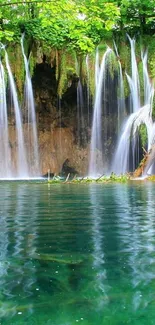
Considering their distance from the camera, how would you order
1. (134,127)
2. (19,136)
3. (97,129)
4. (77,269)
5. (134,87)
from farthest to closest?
(19,136) < (97,129) < (134,87) < (134,127) < (77,269)

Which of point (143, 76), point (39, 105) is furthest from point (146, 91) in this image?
point (39, 105)

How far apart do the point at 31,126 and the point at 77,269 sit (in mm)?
21617

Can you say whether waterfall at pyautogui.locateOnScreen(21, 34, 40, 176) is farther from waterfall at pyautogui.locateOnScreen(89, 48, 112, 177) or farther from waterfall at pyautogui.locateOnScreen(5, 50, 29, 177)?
waterfall at pyautogui.locateOnScreen(89, 48, 112, 177)

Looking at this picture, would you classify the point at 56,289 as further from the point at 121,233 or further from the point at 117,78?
the point at 117,78

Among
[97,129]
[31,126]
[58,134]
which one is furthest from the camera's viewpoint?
[58,134]

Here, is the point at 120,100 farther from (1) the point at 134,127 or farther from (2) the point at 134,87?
(1) the point at 134,127

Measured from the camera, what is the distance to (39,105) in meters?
24.3

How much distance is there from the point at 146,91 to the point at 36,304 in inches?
774

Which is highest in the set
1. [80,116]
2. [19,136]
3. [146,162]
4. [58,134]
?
[80,116]

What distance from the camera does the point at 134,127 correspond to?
18.6 metres

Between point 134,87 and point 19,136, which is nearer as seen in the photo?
point 134,87

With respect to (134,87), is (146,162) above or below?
below

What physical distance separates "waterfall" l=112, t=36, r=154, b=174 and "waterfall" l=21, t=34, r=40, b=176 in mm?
5500

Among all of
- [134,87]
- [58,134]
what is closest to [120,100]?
[134,87]
